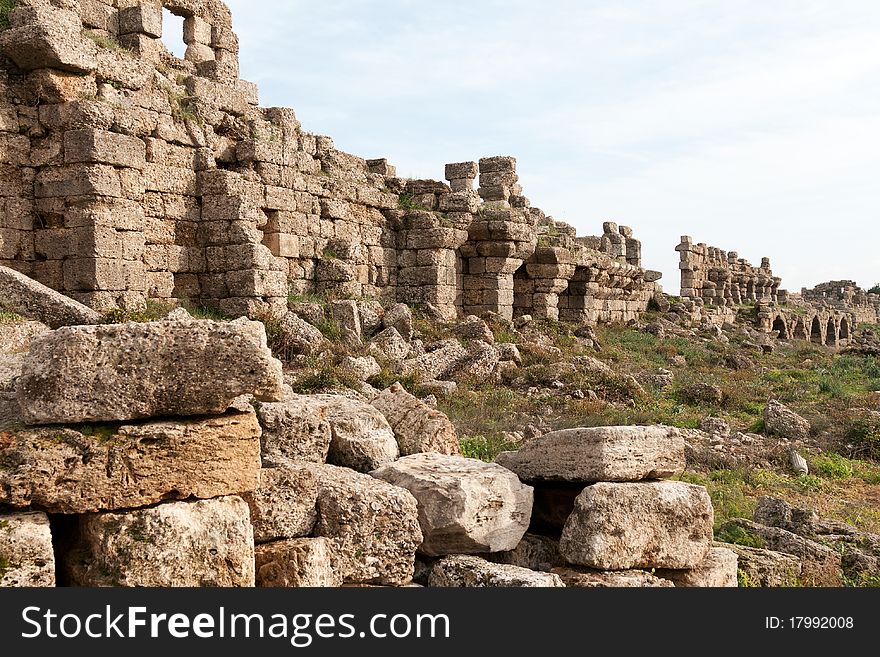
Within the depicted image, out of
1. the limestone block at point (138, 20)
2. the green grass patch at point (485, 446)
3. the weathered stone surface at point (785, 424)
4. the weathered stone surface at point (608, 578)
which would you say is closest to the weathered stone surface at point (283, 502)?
the weathered stone surface at point (608, 578)

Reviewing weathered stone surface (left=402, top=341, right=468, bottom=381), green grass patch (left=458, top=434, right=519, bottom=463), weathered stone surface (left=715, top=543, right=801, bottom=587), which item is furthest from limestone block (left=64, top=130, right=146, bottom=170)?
weathered stone surface (left=715, top=543, right=801, bottom=587)

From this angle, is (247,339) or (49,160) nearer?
(247,339)

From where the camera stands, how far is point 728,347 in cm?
2452

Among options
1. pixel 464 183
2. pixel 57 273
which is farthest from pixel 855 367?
pixel 57 273

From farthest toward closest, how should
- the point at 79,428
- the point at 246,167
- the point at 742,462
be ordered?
the point at 246,167 < the point at 742,462 < the point at 79,428

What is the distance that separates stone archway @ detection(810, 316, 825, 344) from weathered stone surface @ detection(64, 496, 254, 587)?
41581mm

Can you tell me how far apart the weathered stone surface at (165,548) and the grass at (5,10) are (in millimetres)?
9474

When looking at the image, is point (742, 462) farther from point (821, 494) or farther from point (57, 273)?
point (57, 273)

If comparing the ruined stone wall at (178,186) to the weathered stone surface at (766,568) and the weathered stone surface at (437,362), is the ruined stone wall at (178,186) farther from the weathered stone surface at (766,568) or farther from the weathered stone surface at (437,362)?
the weathered stone surface at (766,568)

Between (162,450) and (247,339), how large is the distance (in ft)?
2.26

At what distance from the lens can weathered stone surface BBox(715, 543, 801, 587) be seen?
238 inches

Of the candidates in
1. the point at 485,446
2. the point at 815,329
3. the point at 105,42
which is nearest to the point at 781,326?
the point at 815,329

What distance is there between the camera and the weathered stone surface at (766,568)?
604 cm

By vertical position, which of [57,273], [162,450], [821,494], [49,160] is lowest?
[821,494]
